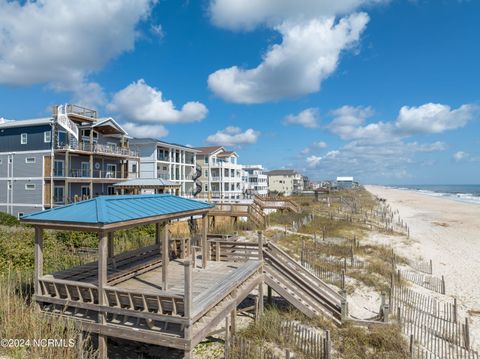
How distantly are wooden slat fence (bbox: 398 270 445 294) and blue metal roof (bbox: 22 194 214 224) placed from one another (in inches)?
576

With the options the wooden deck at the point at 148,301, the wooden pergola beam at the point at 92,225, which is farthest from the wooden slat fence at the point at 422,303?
the wooden pergola beam at the point at 92,225

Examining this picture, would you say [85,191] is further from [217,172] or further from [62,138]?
[217,172]

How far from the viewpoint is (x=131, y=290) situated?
8.15 meters

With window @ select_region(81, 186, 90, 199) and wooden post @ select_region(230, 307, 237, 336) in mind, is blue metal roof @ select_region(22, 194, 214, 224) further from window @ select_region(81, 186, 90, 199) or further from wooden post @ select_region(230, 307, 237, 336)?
window @ select_region(81, 186, 90, 199)

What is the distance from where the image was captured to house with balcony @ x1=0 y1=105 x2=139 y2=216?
31.4 meters

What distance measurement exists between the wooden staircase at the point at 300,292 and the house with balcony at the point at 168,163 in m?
28.2

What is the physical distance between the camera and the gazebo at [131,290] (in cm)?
788

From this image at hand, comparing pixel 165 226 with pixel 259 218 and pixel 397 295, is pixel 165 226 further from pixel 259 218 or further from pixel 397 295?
pixel 259 218

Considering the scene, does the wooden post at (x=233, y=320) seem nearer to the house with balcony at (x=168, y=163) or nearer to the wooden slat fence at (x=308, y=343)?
the wooden slat fence at (x=308, y=343)

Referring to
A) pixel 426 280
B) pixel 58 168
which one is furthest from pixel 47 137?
pixel 426 280

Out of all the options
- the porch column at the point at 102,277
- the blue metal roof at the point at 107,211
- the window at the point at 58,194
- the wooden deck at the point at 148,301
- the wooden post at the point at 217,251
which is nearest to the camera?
the wooden deck at the point at 148,301

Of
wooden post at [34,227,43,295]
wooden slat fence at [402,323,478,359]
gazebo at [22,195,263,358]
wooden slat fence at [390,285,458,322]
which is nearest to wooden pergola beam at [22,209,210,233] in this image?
gazebo at [22,195,263,358]

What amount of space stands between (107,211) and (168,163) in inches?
1558

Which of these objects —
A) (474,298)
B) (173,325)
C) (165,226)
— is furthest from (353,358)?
(474,298)
